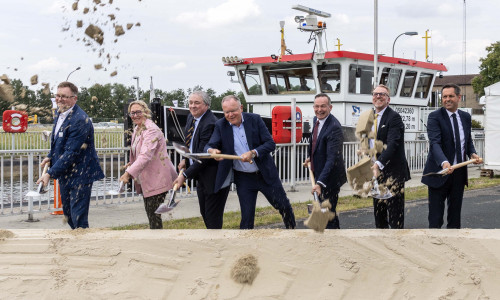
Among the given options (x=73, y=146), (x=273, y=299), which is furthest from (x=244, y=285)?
(x=73, y=146)

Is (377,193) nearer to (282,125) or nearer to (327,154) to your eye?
(327,154)

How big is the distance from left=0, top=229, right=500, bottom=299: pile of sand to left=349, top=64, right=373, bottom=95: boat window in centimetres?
1172

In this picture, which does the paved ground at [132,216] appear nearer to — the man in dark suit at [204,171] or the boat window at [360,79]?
the man in dark suit at [204,171]

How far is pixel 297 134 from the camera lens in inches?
533

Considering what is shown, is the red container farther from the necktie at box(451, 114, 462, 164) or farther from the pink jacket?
the necktie at box(451, 114, 462, 164)

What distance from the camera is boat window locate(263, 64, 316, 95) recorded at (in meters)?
16.4

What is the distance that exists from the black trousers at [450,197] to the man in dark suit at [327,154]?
972 millimetres

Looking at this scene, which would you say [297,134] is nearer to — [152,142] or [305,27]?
[305,27]

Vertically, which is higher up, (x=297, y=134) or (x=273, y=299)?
(x=297, y=134)

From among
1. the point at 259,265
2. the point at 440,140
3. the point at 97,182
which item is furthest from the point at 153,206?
the point at 97,182

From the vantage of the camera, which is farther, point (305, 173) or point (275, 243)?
point (305, 173)

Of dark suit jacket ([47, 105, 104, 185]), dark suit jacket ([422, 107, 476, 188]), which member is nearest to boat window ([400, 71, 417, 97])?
dark suit jacket ([422, 107, 476, 188])

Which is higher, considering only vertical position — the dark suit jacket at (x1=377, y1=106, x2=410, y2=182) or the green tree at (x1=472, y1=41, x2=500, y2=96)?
the green tree at (x1=472, y1=41, x2=500, y2=96)

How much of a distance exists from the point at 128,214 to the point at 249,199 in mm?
4102
